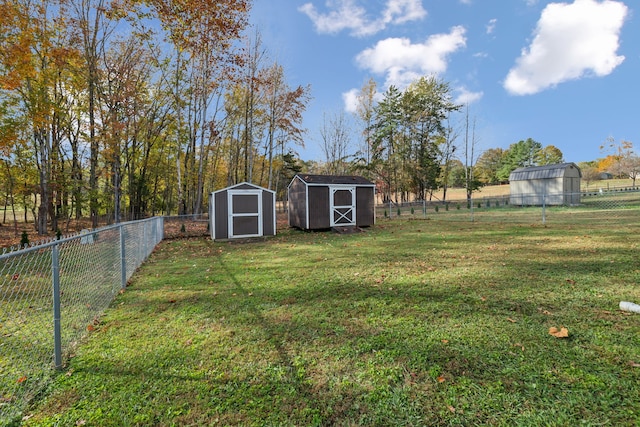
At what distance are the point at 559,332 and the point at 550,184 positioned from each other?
25.2 m

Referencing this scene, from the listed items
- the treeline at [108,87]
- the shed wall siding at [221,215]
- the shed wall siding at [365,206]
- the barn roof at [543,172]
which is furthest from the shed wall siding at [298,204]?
the barn roof at [543,172]

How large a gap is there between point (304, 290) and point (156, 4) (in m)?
10.7

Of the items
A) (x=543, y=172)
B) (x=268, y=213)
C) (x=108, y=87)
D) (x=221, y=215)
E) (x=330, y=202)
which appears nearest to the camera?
(x=221, y=215)

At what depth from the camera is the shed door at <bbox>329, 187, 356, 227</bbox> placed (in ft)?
41.8

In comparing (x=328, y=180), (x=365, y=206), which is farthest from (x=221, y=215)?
(x=365, y=206)

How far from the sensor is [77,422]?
178cm

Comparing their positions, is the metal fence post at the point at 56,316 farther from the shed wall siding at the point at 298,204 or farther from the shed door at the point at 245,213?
the shed wall siding at the point at 298,204

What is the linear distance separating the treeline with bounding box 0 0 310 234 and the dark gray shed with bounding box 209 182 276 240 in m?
5.66

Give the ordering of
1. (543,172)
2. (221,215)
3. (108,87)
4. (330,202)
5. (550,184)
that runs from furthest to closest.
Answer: (543,172), (550,184), (108,87), (330,202), (221,215)

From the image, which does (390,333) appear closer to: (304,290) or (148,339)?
(304,290)

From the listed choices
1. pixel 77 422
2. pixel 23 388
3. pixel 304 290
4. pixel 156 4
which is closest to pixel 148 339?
pixel 23 388

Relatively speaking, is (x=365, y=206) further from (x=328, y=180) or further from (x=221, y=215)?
(x=221, y=215)

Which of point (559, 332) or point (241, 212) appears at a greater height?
point (241, 212)

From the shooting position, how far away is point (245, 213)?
10867 mm
